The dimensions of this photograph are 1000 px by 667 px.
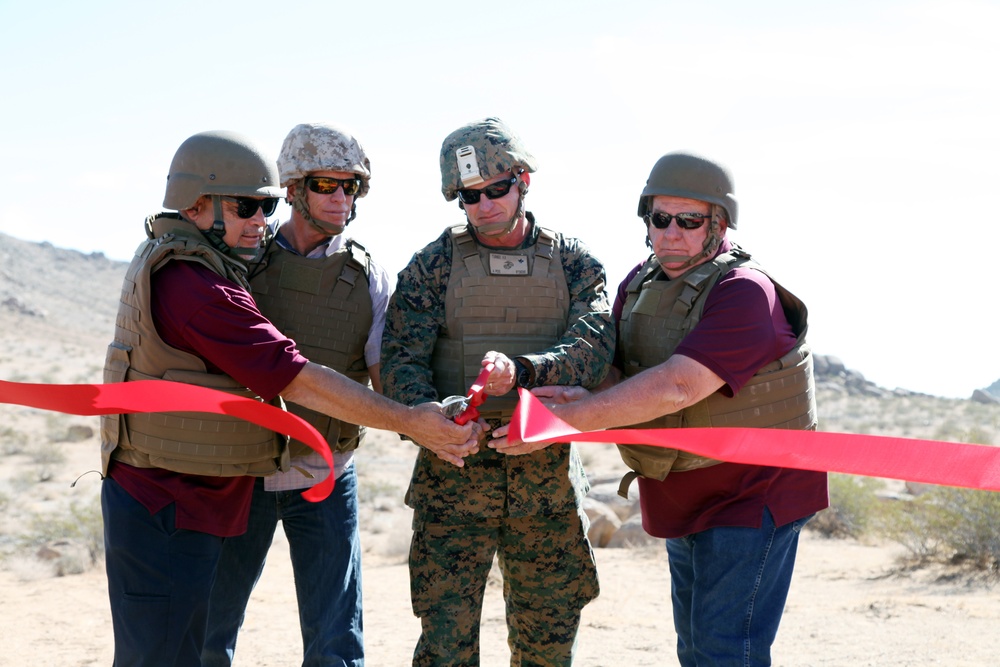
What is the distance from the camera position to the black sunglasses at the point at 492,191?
4180mm

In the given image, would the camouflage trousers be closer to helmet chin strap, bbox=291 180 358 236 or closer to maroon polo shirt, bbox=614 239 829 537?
maroon polo shirt, bbox=614 239 829 537

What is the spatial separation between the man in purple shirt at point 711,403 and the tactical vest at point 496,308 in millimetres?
332

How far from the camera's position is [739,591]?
374cm

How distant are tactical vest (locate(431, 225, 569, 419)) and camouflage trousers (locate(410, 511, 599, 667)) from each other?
20.6 inches

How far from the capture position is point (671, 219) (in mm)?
4059

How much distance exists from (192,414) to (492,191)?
1.51 metres

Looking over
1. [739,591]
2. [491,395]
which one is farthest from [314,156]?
[739,591]

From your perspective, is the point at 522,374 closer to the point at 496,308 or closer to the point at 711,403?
the point at 496,308

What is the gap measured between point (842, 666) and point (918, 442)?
3.60 metres

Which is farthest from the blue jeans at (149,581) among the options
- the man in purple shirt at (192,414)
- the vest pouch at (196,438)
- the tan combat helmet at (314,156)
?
the tan combat helmet at (314,156)

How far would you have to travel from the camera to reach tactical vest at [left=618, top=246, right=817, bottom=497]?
3.89 meters

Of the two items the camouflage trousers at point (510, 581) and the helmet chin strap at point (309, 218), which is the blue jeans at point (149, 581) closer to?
the camouflage trousers at point (510, 581)

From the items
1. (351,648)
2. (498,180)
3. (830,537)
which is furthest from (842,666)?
(830,537)

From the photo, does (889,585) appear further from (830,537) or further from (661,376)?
(661,376)
